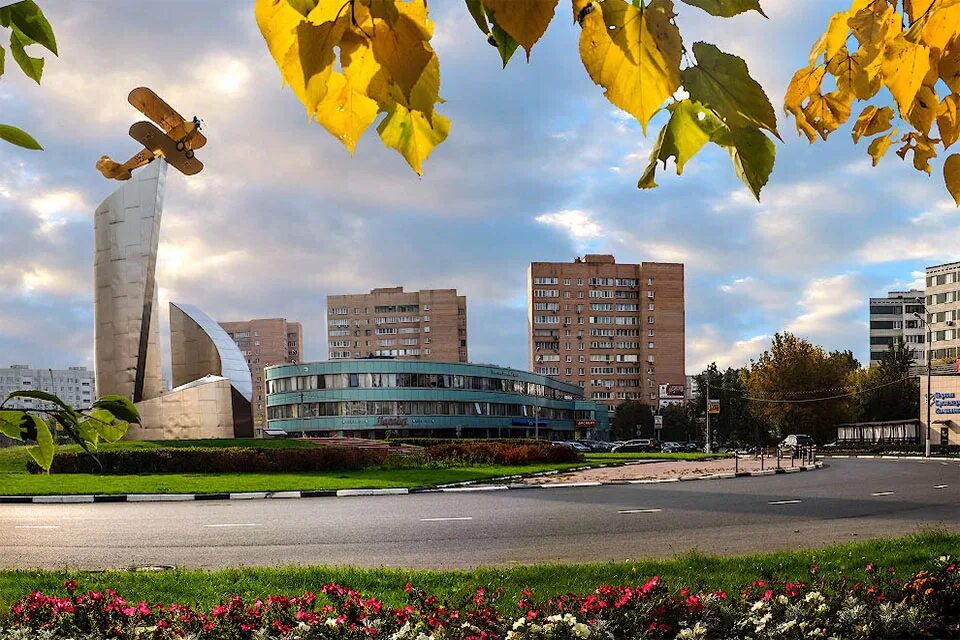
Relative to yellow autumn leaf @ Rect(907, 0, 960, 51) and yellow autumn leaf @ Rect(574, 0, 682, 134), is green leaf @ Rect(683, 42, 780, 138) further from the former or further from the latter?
yellow autumn leaf @ Rect(907, 0, 960, 51)

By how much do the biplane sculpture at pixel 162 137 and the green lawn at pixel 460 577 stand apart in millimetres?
5328

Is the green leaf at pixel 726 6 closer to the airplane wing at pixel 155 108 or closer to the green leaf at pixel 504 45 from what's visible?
the green leaf at pixel 504 45

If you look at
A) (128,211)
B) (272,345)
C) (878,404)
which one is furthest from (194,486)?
(272,345)

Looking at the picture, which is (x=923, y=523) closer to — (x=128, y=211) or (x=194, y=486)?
(x=194, y=486)

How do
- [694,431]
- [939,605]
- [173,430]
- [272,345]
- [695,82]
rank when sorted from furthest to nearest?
[272,345], [694,431], [173,430], [939,605], [695,82]

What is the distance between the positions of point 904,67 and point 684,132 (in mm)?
487

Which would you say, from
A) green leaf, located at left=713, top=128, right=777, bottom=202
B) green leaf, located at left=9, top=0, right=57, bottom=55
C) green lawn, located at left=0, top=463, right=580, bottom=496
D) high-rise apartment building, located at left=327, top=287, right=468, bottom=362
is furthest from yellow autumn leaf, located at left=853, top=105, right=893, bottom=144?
high-rise apartment building, located at left=327, top=287, right=468, bottom=362

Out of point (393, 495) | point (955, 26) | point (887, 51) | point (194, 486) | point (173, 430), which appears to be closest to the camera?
point (955, 26)

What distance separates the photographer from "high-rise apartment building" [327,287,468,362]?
133000mm

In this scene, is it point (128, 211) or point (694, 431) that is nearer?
point (128, 211)

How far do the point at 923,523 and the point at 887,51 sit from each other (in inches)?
531

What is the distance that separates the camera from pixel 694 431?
9806 centimetres

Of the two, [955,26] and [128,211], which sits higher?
[128,211]

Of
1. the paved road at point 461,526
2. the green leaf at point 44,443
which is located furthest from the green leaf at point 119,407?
the paved road at point 461,526
